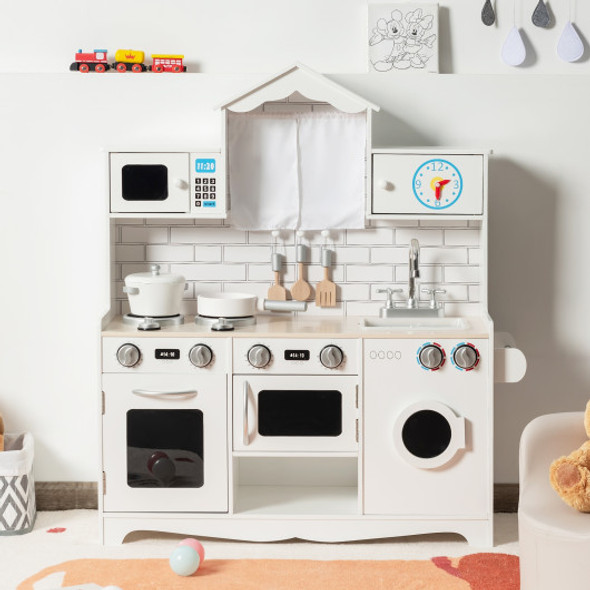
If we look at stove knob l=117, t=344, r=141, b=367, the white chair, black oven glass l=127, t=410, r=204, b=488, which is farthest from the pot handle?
the white chair

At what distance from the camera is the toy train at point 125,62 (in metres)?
3.81

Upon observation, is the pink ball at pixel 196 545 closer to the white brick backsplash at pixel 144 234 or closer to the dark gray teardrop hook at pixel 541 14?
the white brick backsplash at pixel 144 234

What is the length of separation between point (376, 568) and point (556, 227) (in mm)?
1553

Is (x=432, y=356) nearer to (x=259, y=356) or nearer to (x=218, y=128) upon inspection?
(x=259, y=356)

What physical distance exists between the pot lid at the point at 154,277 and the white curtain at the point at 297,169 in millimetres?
360

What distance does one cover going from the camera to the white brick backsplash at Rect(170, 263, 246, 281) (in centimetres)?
391

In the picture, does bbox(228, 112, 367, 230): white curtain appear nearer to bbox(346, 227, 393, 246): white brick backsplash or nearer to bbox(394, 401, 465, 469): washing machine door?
bbox(346, 227, 393, 246): white brick backsplash

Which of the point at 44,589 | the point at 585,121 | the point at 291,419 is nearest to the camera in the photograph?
the point at 44,589

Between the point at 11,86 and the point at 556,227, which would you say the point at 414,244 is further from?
the point at 11,86

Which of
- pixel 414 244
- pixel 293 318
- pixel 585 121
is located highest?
pixel 585 121

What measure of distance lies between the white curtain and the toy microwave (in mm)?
197

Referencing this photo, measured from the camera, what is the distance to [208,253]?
3.90m

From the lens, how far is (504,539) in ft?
11.8

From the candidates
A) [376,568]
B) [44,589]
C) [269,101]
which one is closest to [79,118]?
[269,101]
